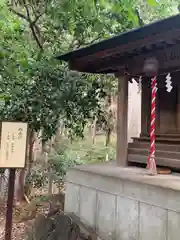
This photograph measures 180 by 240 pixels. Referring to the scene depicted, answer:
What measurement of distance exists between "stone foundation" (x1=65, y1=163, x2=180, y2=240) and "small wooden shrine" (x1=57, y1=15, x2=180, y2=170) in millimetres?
446

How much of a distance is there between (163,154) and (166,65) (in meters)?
1.42

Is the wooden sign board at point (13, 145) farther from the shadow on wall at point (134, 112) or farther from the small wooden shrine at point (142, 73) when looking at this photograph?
the shadow on wall at point (134, 112)

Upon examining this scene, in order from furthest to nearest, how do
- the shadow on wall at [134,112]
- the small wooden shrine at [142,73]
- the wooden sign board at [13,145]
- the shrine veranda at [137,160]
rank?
the shadow on wall at [134,112]
the small wooden shrine at [142,73]
the wooden sign board at [13,145]
the shrine veranda at [137,160]

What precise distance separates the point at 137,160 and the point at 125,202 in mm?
1308

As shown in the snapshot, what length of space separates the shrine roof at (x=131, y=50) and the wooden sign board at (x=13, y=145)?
1618mm

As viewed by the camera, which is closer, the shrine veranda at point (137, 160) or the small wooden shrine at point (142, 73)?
the shrine veranda at point (137, 160)

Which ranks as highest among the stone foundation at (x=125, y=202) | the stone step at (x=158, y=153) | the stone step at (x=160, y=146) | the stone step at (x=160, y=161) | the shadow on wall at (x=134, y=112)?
the shadow on wall at (x=134, y=112)

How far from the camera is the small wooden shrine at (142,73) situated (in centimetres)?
406

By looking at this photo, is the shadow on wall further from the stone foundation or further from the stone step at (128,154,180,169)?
the stone foundation

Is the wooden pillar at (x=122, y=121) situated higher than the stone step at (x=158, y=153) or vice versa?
the wooden pillar at (x=122, y=121)

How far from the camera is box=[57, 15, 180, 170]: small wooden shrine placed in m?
4.06

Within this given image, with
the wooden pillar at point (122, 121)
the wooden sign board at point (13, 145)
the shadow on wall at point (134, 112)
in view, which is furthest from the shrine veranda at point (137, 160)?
the shadow on wall at point (134, 112)

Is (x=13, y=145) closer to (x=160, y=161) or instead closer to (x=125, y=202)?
(x=125, y=202)

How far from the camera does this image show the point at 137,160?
16.6ft
